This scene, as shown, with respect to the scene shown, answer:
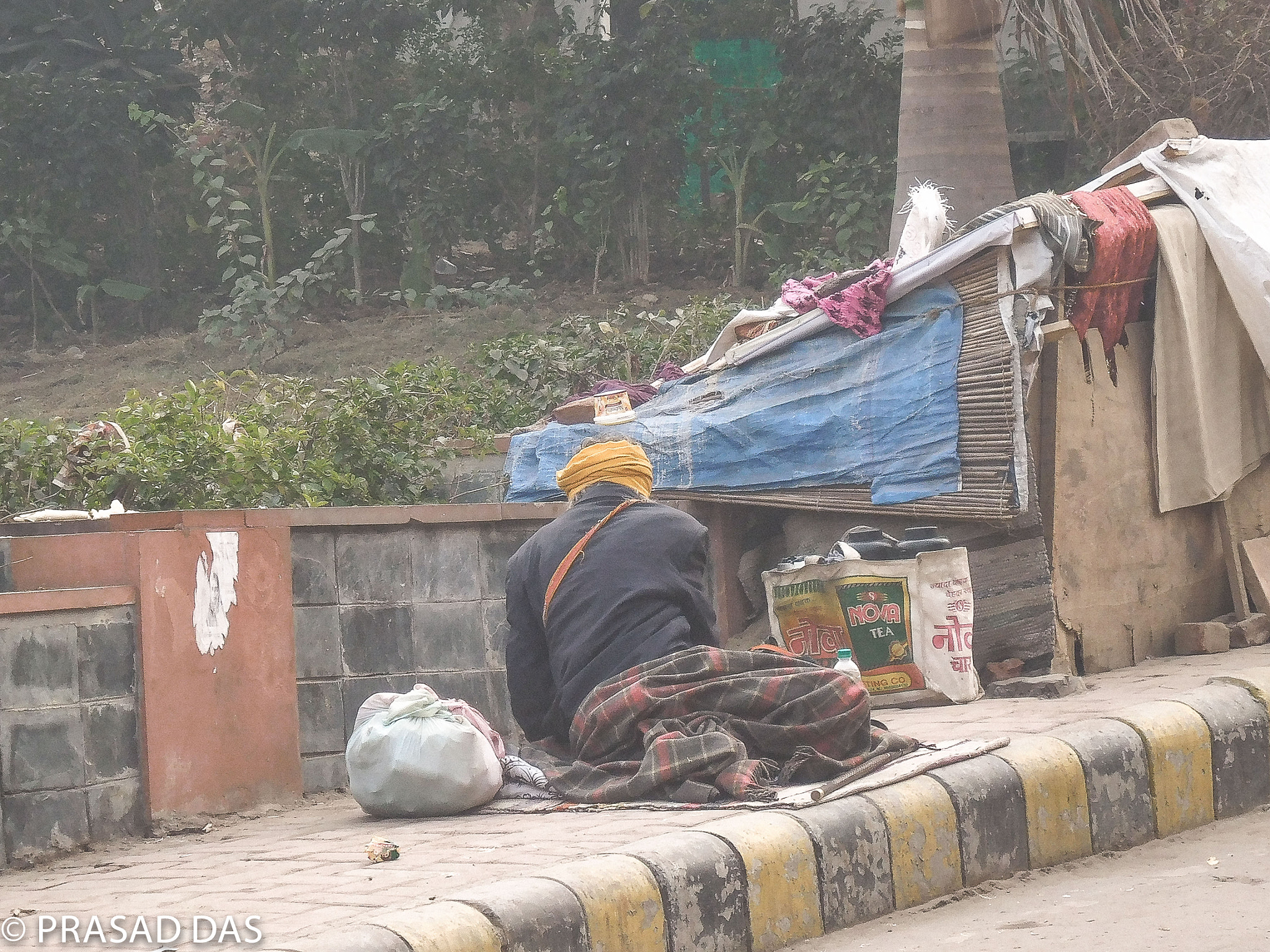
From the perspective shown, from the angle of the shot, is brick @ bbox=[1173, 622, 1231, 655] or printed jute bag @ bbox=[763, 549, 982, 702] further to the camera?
brick @ bbox=[1173, 622, 1231, 655]

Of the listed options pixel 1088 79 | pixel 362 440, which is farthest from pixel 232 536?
pixel 1088 79

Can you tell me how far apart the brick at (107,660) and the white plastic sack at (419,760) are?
2.55 ft

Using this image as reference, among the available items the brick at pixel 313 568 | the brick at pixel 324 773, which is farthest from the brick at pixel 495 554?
the brick at pixel 324 773

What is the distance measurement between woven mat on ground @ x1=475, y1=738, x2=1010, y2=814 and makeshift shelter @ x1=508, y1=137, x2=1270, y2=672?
1.74 metres

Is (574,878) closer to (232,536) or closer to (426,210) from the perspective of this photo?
(232,536)

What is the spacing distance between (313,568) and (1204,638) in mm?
4124

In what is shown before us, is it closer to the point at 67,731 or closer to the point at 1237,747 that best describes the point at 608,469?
the point at 67,731

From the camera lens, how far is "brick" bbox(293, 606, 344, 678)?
209 inches

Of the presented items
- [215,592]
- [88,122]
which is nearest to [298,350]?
[88,122]

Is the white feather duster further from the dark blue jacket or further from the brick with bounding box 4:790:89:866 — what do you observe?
the brick with bounding box 4:790:89:866

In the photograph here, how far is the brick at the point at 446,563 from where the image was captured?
18.8 feet

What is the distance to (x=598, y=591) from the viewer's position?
4.63 m

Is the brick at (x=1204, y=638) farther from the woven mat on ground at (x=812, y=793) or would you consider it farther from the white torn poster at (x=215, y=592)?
the white torn poster at (x=215, y=592)

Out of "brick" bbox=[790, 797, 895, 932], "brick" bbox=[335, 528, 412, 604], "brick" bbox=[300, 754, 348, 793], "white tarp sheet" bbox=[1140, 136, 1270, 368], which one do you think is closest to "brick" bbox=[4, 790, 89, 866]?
"brick" bbox=[300, 754, 348, 793]
